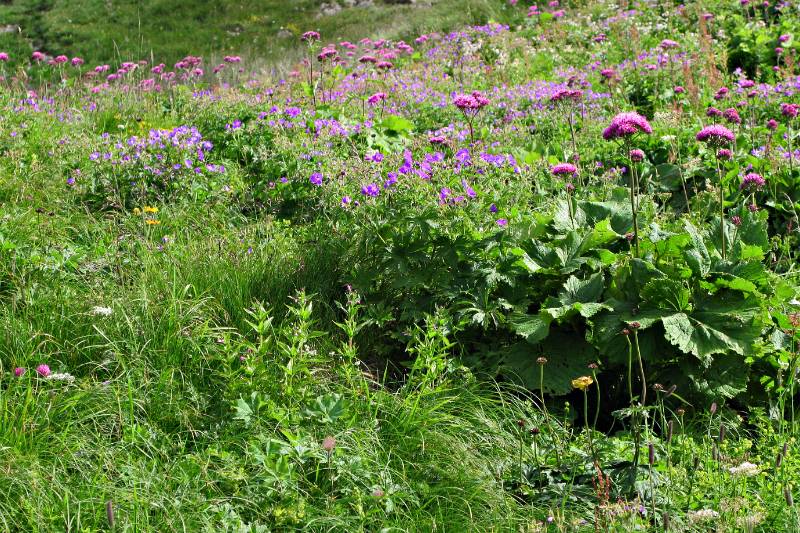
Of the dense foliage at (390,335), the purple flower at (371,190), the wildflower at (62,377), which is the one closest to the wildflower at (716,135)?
the dense foliage at (390,335)

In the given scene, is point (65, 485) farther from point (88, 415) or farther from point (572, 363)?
point (572, 363)

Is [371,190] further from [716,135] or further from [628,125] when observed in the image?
[716,135]

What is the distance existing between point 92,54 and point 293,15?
18.4 feet

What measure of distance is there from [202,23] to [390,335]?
18.7 m

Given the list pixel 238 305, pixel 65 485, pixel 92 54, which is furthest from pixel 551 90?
pixel 92 54

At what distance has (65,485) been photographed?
2.68 meters

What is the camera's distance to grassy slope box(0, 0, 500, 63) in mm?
15656

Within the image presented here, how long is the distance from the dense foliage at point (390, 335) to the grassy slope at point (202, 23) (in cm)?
911

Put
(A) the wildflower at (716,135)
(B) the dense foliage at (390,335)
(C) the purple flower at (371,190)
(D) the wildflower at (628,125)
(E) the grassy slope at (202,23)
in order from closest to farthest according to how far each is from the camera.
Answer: (B) the dense foliage at (390,335)
(D) the wildflower at (628,125)
(A) the wildflower at (716,135)
(C) the purple flower at (371,190)
(E) the grassy slope at (202,23)

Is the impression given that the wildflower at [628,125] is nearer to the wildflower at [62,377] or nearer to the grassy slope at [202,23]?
the wildflower at [62,377]

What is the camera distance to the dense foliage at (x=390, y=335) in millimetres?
2725

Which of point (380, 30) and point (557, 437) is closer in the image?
point (557, 437)

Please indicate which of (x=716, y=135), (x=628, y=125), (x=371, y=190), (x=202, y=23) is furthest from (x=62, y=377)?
Result: (x=202, y=23)

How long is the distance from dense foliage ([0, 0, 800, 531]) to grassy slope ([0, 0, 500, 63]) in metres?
9.11
